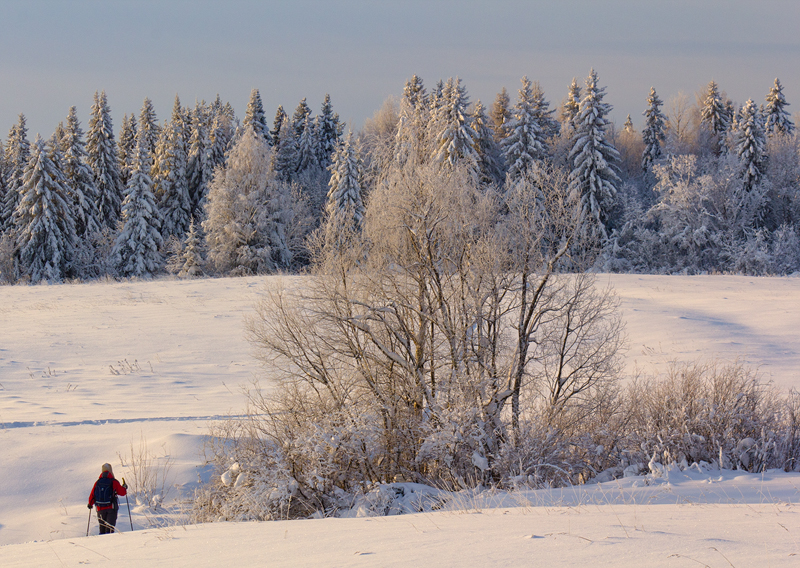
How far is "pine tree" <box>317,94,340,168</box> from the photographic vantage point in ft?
214

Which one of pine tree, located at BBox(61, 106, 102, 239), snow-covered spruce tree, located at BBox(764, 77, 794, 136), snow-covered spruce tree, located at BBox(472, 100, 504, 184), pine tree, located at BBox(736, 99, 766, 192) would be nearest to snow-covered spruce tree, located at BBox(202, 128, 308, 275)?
pine tree, located at BBox(61, 106, 102, 239)

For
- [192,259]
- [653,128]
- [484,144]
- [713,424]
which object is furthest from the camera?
[653,128]

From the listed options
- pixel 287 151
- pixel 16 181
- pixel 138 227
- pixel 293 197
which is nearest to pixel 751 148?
pixel 293 197

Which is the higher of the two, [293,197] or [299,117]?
[299,117]

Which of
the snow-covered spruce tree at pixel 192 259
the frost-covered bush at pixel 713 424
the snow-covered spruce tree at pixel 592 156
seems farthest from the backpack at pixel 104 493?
the snow-covered spruce tree at pixel 592 156

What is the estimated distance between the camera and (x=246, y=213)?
132ft

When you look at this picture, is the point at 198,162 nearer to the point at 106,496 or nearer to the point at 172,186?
the point at 172,186

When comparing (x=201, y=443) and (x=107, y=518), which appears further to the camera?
(x=201, y=443)

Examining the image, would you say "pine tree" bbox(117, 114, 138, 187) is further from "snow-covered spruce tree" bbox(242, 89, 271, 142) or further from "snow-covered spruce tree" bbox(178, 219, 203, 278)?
"snow-covered spruce tree" bbox(178, 219, 203, 278)

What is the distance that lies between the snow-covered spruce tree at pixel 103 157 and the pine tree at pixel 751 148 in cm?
5144

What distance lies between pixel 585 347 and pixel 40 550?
11.2 meters

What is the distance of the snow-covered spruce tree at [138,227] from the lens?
4550cm

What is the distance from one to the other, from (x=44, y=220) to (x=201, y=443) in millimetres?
37799

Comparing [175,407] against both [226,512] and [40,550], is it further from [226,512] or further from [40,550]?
[40,550]
